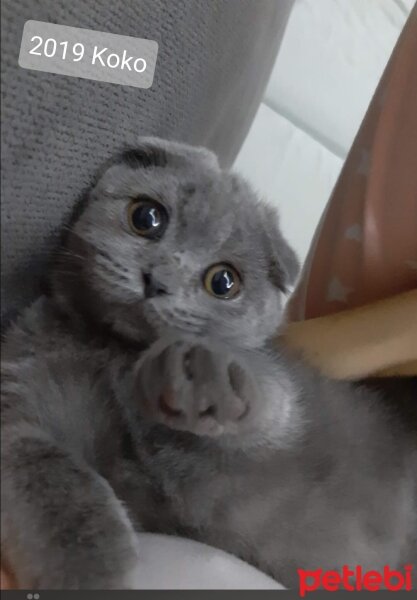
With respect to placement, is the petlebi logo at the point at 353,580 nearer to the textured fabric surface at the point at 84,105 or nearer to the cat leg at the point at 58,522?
the cat leg at the point at 58,522

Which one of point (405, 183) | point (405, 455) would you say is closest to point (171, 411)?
point (405, 455)

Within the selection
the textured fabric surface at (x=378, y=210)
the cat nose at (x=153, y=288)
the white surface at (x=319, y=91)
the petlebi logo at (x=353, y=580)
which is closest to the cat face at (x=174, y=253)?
the cat nose at (x=153, y=288)

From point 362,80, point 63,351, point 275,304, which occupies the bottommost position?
point 63,351

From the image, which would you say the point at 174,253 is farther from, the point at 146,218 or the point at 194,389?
the point at 194,389

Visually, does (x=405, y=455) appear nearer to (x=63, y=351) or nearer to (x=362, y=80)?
(x=63, y=351)

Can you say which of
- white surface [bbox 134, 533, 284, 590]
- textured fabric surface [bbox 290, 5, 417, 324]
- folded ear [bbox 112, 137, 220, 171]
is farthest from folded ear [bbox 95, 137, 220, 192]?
white surface [bbox 134, 533, 284, 590]
